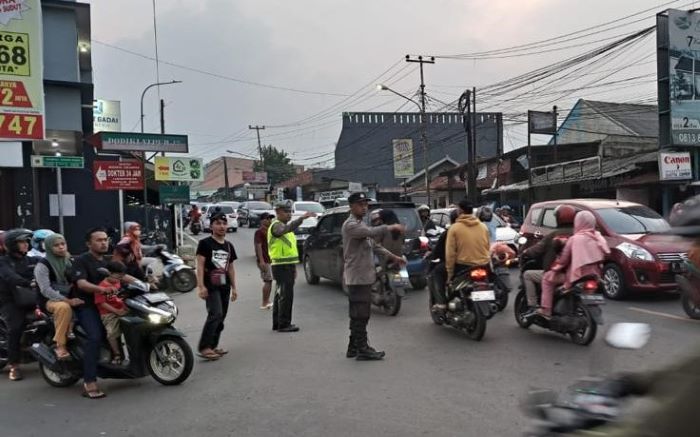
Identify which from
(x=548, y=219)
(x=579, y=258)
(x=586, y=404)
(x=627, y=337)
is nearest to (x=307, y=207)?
(x=548, y=219)

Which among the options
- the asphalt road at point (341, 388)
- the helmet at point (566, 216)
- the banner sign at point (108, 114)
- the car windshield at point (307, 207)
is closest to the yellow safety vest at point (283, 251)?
the asphalt road at point (341, 388)

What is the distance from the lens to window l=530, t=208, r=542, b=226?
11422 mm

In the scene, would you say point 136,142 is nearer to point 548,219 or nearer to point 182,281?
point 182,281

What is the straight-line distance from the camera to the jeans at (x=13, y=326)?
6227 millimetres

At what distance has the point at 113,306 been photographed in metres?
5.75

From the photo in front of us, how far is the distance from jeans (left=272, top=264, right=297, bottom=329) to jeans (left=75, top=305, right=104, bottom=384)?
2.94 meters

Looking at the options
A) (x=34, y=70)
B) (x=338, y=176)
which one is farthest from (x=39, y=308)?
(x=338, y=176)

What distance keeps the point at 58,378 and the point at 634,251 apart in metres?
8.12

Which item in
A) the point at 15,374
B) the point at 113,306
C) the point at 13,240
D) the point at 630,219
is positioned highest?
the point at 13,240

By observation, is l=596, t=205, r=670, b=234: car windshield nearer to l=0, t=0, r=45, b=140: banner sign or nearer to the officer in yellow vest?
the officer in yellow vest

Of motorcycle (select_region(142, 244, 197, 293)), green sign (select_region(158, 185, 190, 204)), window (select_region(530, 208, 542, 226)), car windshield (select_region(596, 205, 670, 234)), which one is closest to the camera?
car windshield (select_region(596, 205, 670, 234))

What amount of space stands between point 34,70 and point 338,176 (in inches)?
1897

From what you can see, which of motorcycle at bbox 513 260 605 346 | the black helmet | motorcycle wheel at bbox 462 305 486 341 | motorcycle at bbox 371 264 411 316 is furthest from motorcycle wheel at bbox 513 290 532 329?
the black helmet

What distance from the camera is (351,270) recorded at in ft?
21.1
